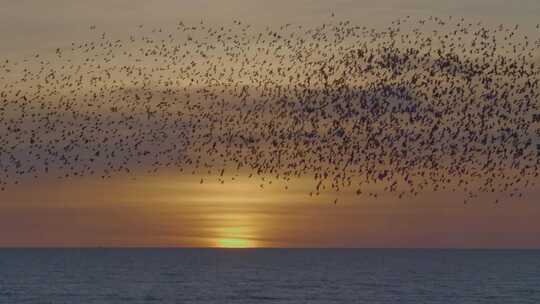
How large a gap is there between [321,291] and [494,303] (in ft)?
90.2

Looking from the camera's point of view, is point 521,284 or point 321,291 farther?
point 521,284

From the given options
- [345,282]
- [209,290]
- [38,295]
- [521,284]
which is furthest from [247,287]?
[521,284]

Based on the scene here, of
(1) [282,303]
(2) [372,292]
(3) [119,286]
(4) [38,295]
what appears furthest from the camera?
(3) [119,286]

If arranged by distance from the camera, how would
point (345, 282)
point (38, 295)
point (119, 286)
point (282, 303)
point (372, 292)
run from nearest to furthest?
1. point (282, 303)
2. point (38, 295)
3. point (372, 292)
4. point (119, 286)
5. point (345, 282)

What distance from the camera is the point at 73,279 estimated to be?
195 metres


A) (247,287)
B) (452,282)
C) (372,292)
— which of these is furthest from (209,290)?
(452,282)

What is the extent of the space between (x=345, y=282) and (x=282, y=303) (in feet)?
162

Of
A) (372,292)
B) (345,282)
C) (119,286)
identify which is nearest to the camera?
(372,292)

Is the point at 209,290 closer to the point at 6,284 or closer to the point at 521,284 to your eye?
the point at 6,284

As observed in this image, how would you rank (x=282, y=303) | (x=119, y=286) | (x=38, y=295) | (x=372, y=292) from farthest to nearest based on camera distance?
(x=119, y=286) → (x=372, y=292) → (x=38, y=295) → (x=282, y=303)

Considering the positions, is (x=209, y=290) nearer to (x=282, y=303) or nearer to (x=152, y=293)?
(x=152, y=293)

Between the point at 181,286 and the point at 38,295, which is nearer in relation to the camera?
the point at 38,295

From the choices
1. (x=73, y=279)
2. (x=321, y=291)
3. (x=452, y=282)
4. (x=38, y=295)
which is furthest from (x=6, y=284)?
(x=452, y=282)

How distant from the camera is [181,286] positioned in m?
175
